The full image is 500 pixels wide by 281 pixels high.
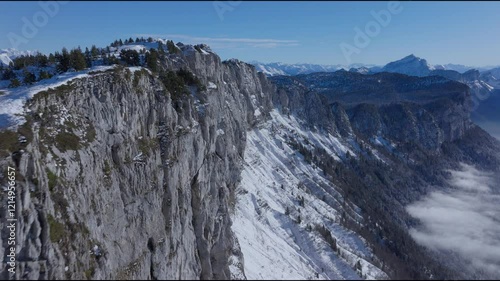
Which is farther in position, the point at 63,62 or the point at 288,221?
the point at 288,221

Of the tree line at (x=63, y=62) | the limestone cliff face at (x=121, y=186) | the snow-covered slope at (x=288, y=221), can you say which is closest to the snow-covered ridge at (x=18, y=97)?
the limestone cliff face at (x=121, y=186)

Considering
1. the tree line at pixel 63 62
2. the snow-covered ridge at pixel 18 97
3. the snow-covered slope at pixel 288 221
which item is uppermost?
the tree line at pixel 63 62

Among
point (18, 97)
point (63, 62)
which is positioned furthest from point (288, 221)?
point (18, 97)

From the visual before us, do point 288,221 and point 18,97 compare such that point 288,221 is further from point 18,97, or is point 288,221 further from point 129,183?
point 18,97

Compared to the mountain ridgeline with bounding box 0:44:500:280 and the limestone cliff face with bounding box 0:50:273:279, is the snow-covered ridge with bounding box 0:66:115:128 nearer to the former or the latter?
the mountain ridgeline with bounding box 0:44:500:280

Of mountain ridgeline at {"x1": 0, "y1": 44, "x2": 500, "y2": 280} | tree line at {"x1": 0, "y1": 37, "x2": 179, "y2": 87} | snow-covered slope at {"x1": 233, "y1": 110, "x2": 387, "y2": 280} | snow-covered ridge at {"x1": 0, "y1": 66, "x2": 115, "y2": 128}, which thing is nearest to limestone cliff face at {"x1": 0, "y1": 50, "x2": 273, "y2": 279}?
mountain ridgeline at {"x1": 0, "y1": 44, "x2": 500, "y2": 280}

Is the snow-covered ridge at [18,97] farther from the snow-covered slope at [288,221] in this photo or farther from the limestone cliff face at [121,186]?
the snow-covered slope at [288,221]
